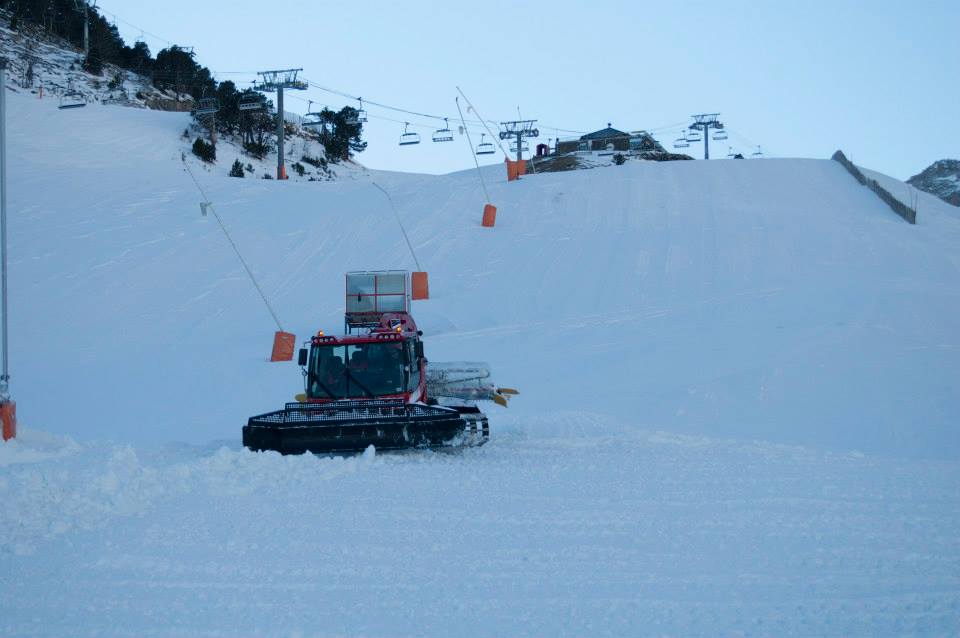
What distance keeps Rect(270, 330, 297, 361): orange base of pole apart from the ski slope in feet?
2.59

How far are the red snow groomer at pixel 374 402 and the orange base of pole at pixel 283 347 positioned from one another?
723 cm

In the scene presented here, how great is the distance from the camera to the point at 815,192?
42.8 m

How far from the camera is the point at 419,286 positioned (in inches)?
1163

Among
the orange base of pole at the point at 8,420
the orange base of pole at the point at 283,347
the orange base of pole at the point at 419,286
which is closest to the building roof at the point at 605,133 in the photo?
the orange base of pole at the point at 419,286

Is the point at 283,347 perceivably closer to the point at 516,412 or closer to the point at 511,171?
the point at 516,412

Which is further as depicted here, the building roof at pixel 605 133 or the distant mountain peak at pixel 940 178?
the distant mountain peak at pixel 940 178

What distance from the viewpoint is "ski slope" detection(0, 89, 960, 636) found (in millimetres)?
6309

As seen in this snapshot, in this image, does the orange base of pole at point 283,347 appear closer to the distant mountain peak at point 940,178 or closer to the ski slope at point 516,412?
the ski slope at point 516,412

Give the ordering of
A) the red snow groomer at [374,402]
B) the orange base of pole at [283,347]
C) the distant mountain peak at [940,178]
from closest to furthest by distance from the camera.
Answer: the red snow groomer at [374,402] → the orange base of pole at [283,347] → the distant mountain peak at [940,178]

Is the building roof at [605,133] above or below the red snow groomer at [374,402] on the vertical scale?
above

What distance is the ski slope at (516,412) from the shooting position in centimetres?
631

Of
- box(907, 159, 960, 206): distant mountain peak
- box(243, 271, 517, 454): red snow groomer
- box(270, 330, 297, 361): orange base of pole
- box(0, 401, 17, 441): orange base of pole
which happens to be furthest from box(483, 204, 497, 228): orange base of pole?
box(907, 159, 960, 206): distant mountain peak

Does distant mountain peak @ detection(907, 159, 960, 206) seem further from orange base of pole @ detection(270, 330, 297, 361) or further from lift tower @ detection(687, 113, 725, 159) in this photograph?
orange base of pole @ detection(270, 330, 297, 361)

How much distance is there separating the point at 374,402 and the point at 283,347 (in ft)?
36.0
